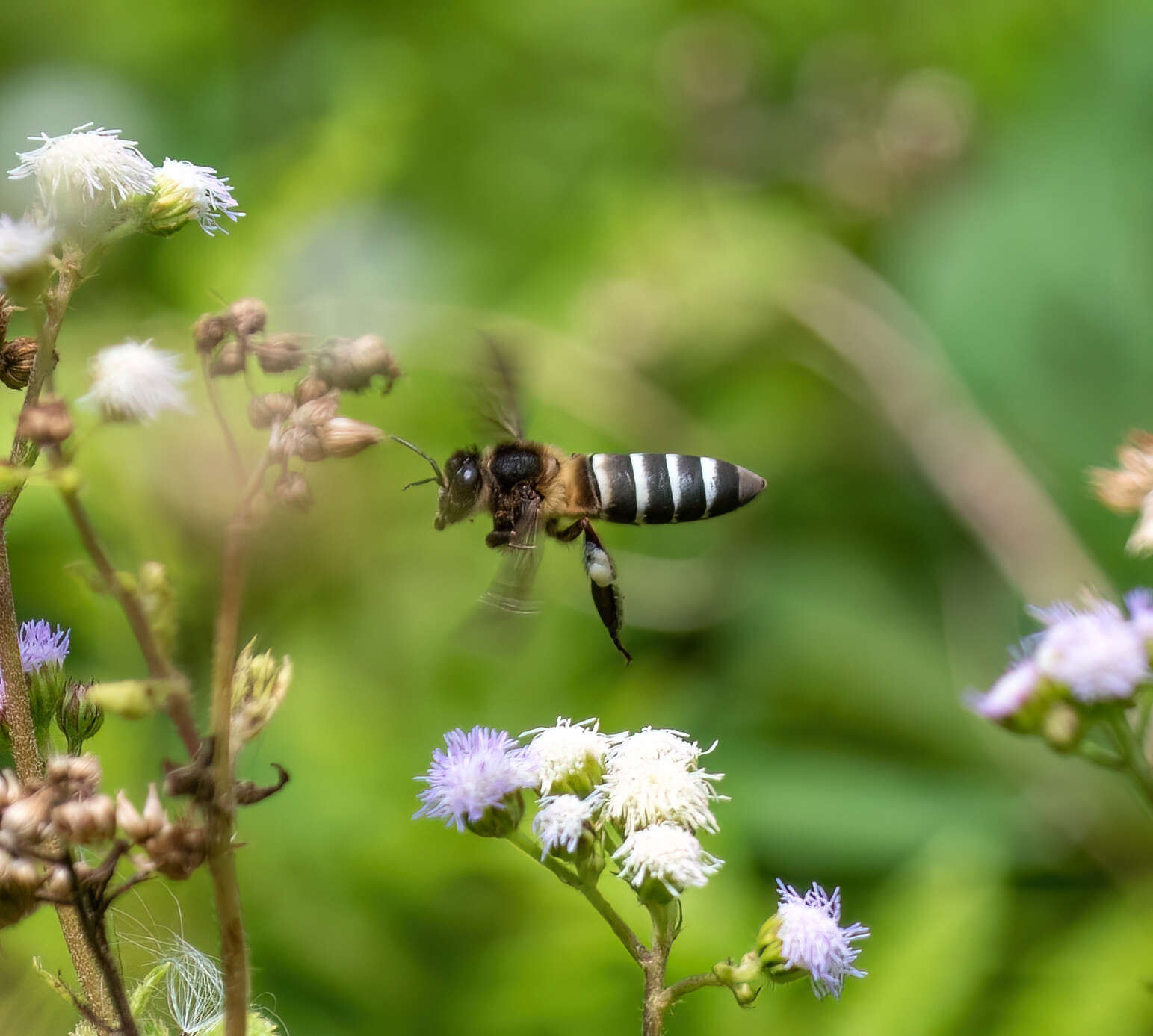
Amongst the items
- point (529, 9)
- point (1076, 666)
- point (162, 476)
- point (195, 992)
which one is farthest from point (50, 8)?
point (1076, 666)

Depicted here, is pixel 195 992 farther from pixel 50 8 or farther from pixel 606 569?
pixel 50 8

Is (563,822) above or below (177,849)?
above

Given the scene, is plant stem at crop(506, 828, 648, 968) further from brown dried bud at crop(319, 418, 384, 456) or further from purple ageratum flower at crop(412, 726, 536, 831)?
brown dried bud at crop(319, 418, 384, 456)

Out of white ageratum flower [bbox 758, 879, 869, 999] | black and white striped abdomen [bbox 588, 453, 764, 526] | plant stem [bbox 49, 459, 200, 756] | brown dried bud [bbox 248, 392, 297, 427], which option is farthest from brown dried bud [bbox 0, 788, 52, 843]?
black and white striped abdomen [bbox 588, 453, 764, 526]

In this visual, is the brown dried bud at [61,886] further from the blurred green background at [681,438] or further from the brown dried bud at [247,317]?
the blurred green background at [681,438]

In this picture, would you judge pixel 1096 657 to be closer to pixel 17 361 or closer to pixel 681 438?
pixel 17 361

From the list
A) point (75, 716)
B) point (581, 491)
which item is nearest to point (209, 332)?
point (75, 716)

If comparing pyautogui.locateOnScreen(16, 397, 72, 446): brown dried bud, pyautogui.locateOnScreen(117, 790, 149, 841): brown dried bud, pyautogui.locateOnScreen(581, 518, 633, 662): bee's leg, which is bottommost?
pyautogui.locateOnScreen(117, 790, 149, 841): brown dried bud
